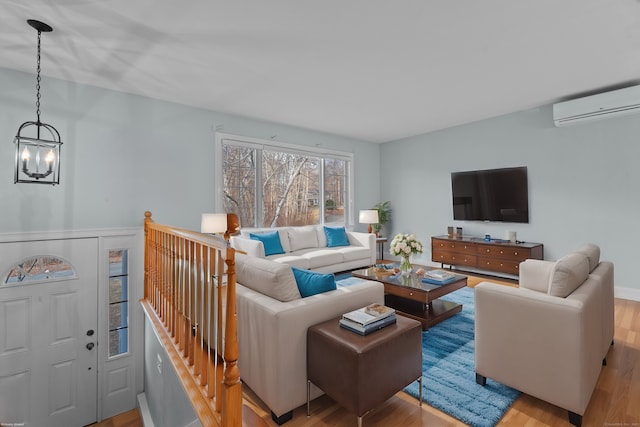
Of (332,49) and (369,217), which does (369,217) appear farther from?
(332,49)

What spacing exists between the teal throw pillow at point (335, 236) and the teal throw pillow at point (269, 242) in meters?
1.07

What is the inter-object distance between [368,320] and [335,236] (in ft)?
12.2

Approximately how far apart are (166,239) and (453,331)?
2854 mm

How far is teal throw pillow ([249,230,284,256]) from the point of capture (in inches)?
182

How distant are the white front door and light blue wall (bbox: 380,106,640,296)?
5529 mm

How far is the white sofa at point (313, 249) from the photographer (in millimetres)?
4461

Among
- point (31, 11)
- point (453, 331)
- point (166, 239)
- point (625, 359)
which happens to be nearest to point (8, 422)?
point (166, 239)

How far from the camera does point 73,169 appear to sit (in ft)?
10.9

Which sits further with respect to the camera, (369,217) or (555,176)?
(369,217)

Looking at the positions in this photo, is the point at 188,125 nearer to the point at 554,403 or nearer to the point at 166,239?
the point at 166,239

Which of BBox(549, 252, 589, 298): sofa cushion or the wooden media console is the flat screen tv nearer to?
the wooden media console

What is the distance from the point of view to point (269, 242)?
184 inches

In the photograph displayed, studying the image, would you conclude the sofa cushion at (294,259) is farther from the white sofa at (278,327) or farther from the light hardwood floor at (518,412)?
the light hardwood floor at (518,412)

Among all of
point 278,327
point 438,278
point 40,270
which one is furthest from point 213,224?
point 438,278
